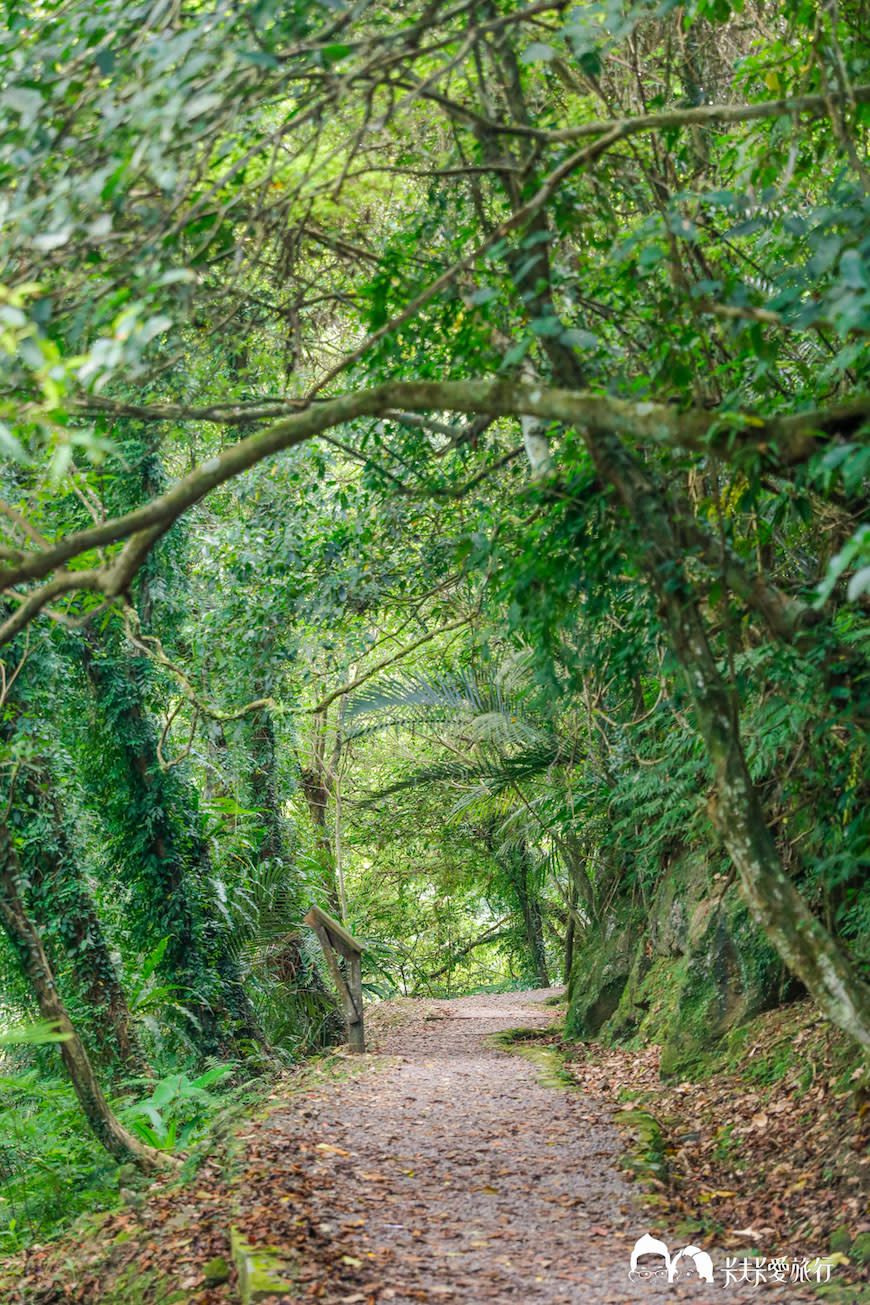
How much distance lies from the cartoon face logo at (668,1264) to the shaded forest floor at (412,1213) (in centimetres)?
6

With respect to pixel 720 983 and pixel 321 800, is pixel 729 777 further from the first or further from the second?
pixel 321 800

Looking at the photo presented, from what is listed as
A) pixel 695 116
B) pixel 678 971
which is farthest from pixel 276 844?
pixel 695 116

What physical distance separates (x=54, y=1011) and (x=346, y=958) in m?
4.60

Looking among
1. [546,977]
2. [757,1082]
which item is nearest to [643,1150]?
[757,1082]

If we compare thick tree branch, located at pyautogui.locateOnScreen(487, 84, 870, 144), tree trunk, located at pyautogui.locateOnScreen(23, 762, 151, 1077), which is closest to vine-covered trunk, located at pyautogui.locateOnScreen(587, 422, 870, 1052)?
thick tree branch, located at pyautogui.locateOnScreen(487, 84, 870, 144)

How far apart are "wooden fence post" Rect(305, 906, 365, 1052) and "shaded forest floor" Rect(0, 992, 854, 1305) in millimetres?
1959

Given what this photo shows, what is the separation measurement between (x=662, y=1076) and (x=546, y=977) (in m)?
12.7

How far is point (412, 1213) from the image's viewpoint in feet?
17.9

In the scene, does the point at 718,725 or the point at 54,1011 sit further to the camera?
the point at 54,1011

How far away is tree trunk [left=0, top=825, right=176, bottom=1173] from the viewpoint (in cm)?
599

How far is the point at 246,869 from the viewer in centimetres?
1155

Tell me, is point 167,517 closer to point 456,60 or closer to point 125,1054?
point 456,60

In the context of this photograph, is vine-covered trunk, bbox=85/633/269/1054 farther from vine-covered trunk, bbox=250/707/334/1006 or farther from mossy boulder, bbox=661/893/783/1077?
mossy boulder, bbox=661/893/783/1077

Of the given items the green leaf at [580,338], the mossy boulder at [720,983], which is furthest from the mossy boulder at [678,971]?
the green leaf at [580,338]
